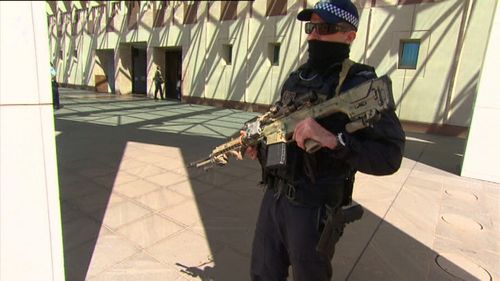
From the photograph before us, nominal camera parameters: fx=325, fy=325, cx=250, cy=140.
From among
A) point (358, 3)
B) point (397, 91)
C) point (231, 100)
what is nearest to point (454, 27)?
point (397, 91)

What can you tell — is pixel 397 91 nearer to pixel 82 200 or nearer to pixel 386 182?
pixel 386 182

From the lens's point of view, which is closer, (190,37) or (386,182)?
(386,182)

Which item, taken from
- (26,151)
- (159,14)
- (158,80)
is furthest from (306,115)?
(159,14)

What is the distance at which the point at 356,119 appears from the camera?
4.58ft

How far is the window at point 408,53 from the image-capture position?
9.79 m

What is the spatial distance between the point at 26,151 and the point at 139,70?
70.1ft

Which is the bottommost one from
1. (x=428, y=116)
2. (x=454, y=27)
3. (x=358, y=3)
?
(x=428, y=116)

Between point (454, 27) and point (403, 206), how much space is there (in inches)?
283

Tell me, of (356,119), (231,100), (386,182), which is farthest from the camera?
(231,100)

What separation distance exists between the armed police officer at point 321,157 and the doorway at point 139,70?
21.0 m

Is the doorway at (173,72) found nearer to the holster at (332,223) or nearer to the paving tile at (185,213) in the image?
the paving tile at (185,213)

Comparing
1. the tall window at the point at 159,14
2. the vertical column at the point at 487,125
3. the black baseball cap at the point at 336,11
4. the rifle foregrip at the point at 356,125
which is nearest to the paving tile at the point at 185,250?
the rifle foregrip at the point at 356,125

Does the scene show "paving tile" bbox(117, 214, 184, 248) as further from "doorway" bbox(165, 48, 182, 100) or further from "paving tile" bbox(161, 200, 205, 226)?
"doorway" bbox(165, 48, 182, 100)

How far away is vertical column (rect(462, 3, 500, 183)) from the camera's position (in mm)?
5223
